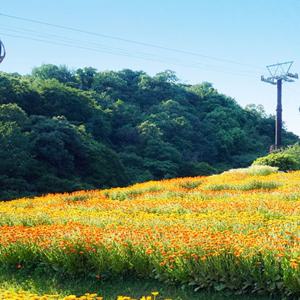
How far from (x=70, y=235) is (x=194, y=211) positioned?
3.96 metres

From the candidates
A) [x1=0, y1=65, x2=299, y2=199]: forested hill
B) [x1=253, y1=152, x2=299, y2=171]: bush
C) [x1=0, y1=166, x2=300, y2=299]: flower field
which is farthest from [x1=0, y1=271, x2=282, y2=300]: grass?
[x1=0, y1=65, x2=299, y2=199]: forested hill

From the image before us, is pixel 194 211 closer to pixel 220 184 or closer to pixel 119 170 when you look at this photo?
pixel 220 184

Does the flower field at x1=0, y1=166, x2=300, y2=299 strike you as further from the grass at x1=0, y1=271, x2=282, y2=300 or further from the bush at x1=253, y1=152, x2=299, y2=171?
the bush at x1=253, y1=152, x2=299, y2=171

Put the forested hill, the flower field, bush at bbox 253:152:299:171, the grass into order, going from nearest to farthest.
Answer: the flower field
the grass
bush at bbox 253:152:299:171
the forested hill

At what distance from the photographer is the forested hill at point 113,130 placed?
3585 centimetres

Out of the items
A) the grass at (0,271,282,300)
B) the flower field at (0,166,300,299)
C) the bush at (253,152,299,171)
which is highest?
the bush at (253,152,299,171)

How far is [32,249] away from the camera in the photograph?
7941 millimetres

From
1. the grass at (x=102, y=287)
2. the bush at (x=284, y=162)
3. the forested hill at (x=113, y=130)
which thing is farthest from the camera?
the forested hill at (x=113, y=130)

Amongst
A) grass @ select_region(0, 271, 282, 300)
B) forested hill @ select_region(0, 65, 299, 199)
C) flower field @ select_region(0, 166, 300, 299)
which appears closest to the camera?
flower field @ select_region(0, 166, 300, 299)

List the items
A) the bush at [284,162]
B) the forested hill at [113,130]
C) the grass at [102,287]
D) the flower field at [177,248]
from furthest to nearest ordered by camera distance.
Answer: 1. the forested hill at [113,130]
2. the bush at [284,162]
3. the grass at [102,287]
4. the flower field at [177,248]

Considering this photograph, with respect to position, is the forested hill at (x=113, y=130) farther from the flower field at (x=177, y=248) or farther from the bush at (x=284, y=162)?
the flower field at (x=177, y=248)

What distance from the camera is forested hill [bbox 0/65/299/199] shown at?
35.8 meters

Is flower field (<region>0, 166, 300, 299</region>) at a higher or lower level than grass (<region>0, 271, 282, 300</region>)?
higher

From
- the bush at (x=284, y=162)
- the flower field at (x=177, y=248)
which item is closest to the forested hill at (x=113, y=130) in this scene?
the bush at (x=284, y=162)
